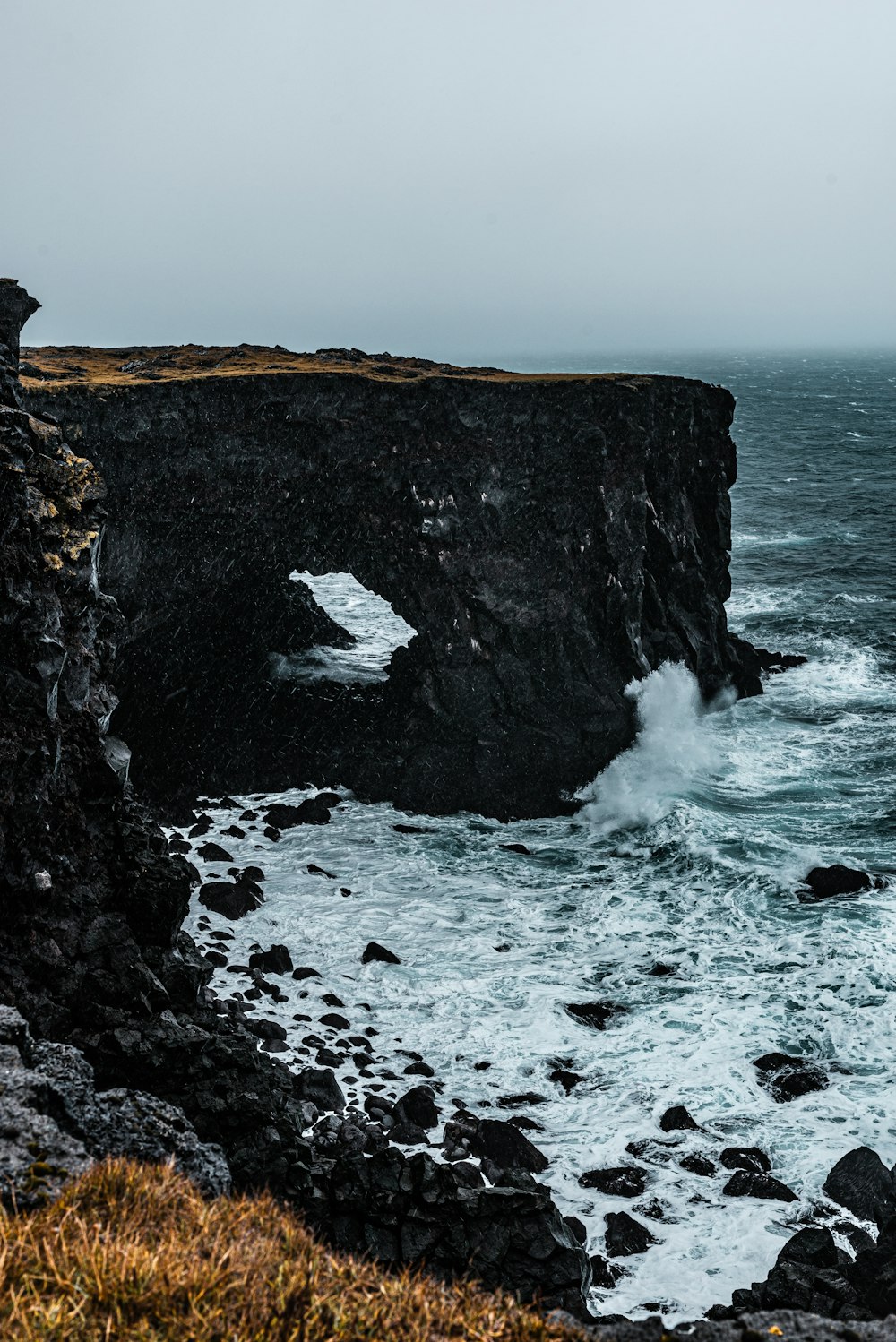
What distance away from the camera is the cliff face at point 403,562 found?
109ft

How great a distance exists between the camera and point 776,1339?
282 inches

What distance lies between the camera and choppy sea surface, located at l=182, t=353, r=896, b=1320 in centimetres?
1855

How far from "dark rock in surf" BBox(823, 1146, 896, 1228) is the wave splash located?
15.7 meters

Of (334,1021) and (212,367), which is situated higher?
(212,367)

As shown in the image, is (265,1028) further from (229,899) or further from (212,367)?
(212,367)

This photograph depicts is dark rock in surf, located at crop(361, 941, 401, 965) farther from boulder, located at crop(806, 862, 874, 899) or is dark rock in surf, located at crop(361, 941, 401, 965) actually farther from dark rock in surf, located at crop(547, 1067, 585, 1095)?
boulder, located at crop(806, 862, 874, 899)

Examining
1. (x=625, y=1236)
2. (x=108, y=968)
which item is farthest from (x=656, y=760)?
(x=108, y=968)

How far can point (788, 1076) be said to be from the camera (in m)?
20.6

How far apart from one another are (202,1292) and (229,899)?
68.5 ft

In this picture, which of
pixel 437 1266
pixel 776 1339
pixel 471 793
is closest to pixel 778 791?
pixel 471 793

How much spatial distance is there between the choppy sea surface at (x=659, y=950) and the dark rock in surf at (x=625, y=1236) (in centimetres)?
15

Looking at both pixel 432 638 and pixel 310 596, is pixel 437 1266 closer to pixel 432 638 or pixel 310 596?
pixel 432 638

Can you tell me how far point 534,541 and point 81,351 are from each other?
71.9ft

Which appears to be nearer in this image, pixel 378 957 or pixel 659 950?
pixel 378 957
